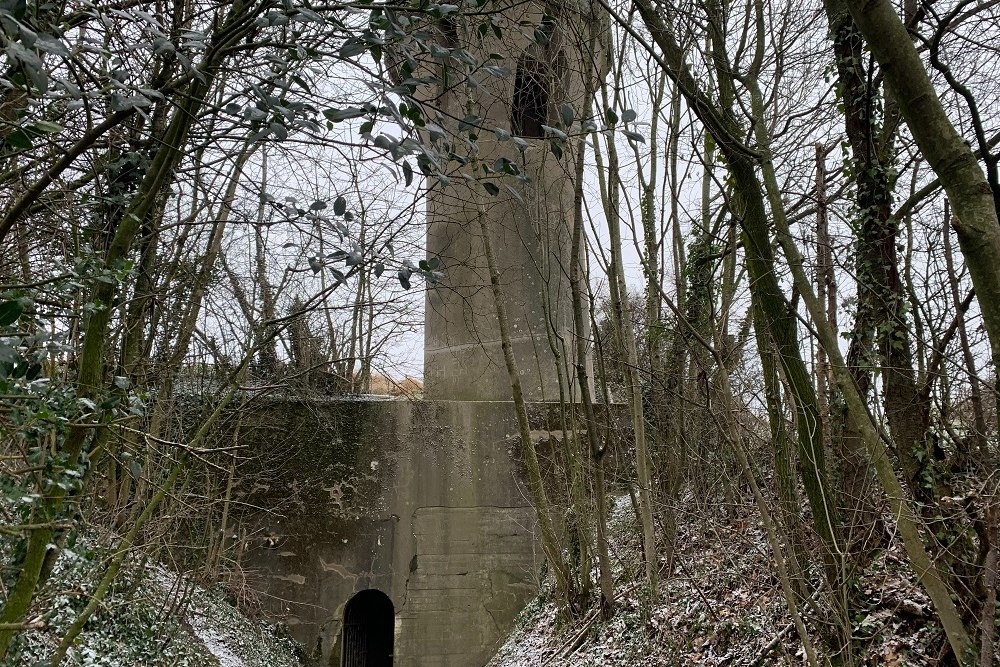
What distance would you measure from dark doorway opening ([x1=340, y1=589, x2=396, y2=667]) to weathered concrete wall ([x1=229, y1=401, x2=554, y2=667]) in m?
0.75

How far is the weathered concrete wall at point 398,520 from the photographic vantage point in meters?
9.79

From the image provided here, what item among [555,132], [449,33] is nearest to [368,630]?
[449,33]

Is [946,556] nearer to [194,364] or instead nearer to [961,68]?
[961,68]

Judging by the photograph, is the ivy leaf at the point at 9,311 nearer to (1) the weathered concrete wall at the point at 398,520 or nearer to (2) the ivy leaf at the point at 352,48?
(2) the ivy leaf at the point at 352,48

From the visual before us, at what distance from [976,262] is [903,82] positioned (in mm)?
735

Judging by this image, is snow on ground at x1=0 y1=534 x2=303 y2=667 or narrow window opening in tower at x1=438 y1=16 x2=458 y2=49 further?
snow on ground at x1=0 y1=534 x2=303 y2=667

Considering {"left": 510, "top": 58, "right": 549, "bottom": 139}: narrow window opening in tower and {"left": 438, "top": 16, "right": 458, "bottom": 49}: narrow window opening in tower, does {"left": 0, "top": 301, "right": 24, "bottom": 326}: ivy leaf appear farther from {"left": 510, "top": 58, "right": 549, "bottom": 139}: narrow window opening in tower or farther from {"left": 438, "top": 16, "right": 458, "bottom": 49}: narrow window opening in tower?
{"left": 510, "top": 58, "right": 549, "bottom": 139}: narrow window opening in tower

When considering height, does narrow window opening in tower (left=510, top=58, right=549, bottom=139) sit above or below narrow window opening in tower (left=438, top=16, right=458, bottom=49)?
above

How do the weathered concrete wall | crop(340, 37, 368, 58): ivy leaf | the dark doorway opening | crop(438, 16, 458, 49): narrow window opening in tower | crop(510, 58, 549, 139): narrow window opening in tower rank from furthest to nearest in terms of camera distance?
the dark doorway opening < the weathered concrete wall < crop(510, 58, 549, 139): narrow window opening in tower < crop(438, 16, 458, 49): narrow window opening in tower < crop(340, 37, 368, 58): ivy leaf

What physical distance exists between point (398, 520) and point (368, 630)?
2271mm

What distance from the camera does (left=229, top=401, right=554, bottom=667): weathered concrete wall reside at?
32.1ft

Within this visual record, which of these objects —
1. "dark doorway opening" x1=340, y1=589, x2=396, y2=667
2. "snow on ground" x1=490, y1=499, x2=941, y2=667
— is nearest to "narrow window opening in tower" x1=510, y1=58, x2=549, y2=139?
"snow on ground" x1=490, y1=499, x2=941, y2=667

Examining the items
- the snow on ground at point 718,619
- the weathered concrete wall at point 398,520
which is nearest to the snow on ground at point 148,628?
the weathered concrete wall at point 398,520

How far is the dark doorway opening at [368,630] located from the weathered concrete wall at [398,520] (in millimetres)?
747
